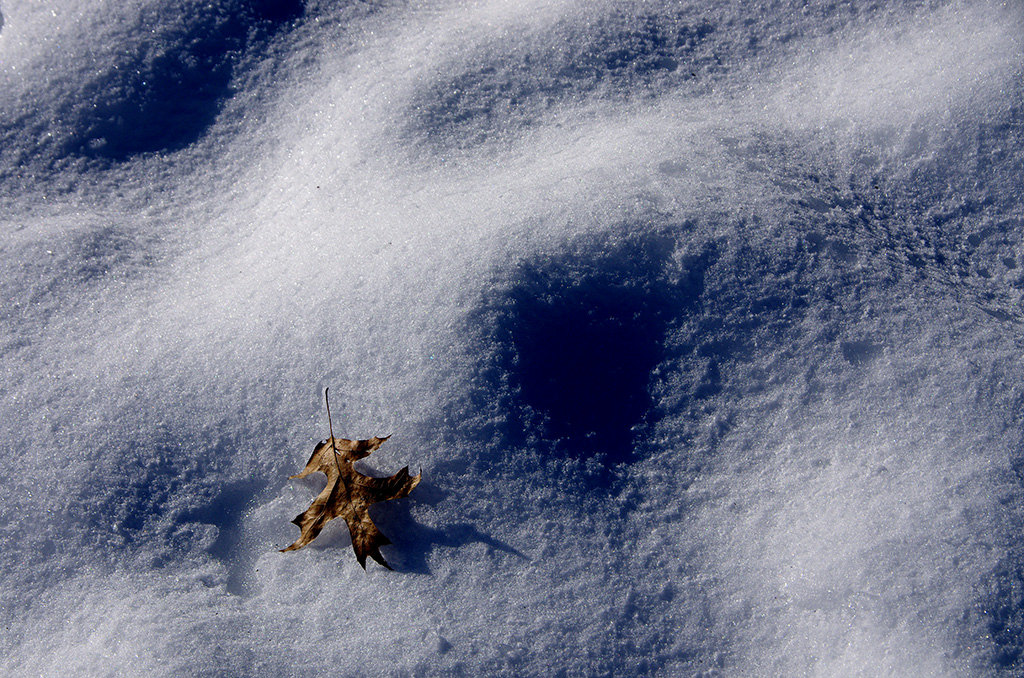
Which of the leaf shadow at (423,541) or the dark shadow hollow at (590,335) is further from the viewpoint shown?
the dark shadow hollow at (590,335)

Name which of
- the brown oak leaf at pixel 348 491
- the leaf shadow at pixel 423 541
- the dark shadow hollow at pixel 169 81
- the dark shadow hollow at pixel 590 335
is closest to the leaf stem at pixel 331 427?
the brown oak leaf at pixel 348 491

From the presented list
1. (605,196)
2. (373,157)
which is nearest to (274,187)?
(373,157)

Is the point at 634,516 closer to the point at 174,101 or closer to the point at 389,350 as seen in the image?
the point at 389,350

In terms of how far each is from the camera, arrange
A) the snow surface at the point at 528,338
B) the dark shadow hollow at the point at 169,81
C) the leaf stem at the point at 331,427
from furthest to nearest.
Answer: the dark shadow hollow at the point at 169,81, the leaf stem at the point at 331,427, the snow surface at the point at 528,338

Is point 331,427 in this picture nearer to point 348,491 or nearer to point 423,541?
point 348,491

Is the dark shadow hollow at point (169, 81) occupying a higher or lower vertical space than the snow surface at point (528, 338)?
higher

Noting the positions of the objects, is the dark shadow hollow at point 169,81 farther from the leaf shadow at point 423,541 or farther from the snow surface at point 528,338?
the leaf shadow at point 423,541
